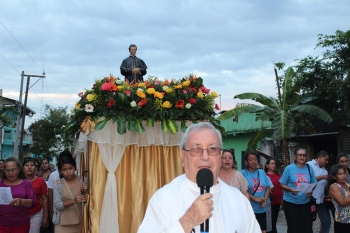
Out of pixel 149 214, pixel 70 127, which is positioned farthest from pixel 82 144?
pixel 149 214

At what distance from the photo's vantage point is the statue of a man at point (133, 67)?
316 inches

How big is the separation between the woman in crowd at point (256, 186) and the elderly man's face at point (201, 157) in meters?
5.19

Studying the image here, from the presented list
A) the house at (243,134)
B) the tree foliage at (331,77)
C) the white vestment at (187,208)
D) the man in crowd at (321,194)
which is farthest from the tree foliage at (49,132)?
the white vestment at (187,208)

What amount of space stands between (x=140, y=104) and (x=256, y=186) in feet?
9.27

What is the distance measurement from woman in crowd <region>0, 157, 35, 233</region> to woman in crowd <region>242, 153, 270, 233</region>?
12.2 ft

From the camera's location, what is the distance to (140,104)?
674 cm

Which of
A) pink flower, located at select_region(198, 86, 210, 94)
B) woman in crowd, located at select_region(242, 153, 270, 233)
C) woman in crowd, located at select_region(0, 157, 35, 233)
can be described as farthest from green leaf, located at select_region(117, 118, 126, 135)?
woman in crowd, located at select_region(242, 153, 270, 233)

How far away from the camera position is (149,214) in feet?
10.0

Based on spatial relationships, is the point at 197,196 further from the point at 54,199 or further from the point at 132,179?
the point at 54,199

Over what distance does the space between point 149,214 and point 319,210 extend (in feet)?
22.9

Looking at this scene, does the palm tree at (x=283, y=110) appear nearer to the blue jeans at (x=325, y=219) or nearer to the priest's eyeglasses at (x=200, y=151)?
the blue jeans at (x=325, y=219)

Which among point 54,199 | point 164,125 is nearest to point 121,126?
point 164,125

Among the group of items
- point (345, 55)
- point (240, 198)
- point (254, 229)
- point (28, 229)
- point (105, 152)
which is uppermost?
point (345, 55)

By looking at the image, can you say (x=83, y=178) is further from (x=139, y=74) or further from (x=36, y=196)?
(x=139, y=74)
